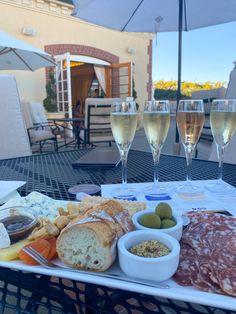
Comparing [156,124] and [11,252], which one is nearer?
[11,252]

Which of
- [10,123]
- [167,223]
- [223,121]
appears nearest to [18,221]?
[167,223]

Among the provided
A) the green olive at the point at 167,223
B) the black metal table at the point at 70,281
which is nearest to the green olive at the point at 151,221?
the green olive at the point at 167,223

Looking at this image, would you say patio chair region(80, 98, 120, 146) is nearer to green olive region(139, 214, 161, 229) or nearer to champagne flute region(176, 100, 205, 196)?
champagne flute region(176, 100, 205, 196)

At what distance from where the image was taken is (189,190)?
85 cm

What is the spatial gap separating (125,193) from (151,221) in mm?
346

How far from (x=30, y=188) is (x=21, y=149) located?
3.97ft

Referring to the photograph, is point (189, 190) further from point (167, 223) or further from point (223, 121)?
point (167, 223)

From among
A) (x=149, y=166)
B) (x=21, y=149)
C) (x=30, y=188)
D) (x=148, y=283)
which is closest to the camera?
(x=148, y=283)

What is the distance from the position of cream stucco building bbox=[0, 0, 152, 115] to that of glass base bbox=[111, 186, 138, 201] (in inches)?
251

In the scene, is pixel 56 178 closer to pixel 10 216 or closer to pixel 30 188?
pixel 30 188

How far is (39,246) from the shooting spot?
461mm

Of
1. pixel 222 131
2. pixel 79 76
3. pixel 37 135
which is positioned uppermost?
pixel 79 76

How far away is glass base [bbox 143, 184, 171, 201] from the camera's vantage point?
2.63 feet

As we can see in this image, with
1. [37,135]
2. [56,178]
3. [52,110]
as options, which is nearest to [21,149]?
[56,178]
